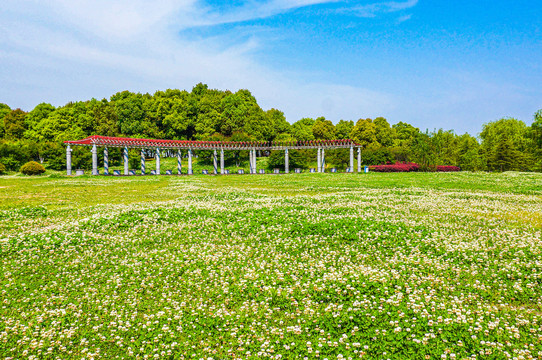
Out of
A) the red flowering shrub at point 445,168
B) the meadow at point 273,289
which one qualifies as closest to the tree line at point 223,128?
the red flowering shrub at point 445,168

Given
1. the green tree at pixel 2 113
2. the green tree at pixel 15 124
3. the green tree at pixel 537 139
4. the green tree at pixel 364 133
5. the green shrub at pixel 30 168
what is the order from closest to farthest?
the green shrub at pixel 30 168 → the green tree at pixel 537 139 → the green tree at pixel 15 124 → the green tree at pixel 2 113 → the green tree at pixel 364 133

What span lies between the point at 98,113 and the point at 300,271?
13125 cm

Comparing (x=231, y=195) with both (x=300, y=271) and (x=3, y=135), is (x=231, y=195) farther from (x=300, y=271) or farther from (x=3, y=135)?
(x=3, y=135)

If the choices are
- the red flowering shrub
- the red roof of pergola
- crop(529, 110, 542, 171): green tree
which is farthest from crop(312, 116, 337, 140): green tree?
crop(529, 110, 542, 171): green tree

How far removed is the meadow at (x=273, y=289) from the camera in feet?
20.7

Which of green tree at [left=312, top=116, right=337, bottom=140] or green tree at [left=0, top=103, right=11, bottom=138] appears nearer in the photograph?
green tree at [left=0, top=103, right=11, bottom=138]

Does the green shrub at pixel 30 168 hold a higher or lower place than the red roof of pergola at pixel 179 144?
lower

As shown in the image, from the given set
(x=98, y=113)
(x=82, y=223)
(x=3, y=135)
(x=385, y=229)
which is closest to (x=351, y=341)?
(x=385, y=229)

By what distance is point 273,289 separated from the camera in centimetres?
872

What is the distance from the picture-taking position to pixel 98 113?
121 metres

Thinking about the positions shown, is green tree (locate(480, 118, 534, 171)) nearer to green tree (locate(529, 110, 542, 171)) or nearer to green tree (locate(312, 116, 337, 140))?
green tree (locate(529, 110, 542, 171))

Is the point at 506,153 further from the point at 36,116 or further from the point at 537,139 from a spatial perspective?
the point at 36,116

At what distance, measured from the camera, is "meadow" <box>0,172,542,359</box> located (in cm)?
631

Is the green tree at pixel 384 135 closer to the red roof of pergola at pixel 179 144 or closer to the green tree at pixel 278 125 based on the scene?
the green tree at pixel 278 125
